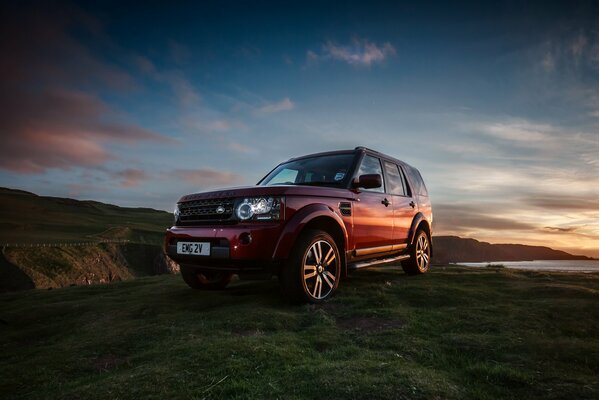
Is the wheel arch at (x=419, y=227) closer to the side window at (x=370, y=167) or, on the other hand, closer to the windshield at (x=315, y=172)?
the side window at (x=370, y=167)

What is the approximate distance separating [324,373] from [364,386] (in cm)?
29

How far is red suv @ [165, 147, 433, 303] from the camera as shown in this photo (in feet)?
13.4

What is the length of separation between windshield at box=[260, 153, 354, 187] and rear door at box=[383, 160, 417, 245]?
4.19ft

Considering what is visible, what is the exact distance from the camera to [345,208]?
507cm

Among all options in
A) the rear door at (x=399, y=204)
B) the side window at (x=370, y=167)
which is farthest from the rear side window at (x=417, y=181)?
the side window at (x=370, y=167)

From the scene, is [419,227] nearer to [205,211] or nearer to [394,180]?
[394,180]

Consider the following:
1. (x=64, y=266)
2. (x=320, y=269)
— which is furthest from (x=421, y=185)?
(x=64, y=266)

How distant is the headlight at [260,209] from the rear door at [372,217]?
1.60 metres

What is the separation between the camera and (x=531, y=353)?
2609mm

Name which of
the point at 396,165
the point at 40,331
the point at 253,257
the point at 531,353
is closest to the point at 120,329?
the point at 40,331

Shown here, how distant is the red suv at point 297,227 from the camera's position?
407 cm

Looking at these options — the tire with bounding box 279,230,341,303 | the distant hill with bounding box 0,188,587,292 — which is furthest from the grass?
the distant hill with bounding box 0,188,587,292

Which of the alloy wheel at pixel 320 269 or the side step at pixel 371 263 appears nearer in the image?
the alloy wheel at pixel 320 269

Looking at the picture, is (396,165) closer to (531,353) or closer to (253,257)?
(253,257)
